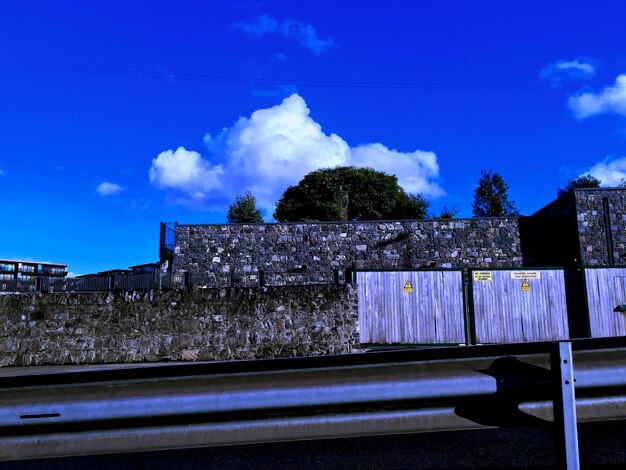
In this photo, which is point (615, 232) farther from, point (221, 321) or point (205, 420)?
point (205, 420)

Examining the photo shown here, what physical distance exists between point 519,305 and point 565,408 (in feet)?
34.2

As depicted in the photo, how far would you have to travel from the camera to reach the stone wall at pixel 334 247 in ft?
66.1

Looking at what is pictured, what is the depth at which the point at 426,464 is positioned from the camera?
3.44 metres

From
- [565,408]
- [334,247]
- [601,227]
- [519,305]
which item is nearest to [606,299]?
[519,305]

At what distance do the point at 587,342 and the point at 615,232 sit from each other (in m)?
19.4

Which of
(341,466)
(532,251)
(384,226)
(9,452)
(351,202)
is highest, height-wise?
(351,202)

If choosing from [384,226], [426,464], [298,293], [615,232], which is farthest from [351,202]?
[426,464]

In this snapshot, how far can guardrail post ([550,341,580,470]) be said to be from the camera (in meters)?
2.05

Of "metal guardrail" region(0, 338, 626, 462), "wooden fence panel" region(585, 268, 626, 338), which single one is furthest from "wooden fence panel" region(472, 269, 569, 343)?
"metal guardrail" region(0, 338, 626, 462)

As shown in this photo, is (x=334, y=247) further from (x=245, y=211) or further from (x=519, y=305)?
(x=245, y=211)

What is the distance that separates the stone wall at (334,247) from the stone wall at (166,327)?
912 centimetres

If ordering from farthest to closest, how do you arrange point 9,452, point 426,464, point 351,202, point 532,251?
point 351,202 < point 532,251 < point 426,464 < point 9,452

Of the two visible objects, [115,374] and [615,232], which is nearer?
[115,374]

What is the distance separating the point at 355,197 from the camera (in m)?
42.0
